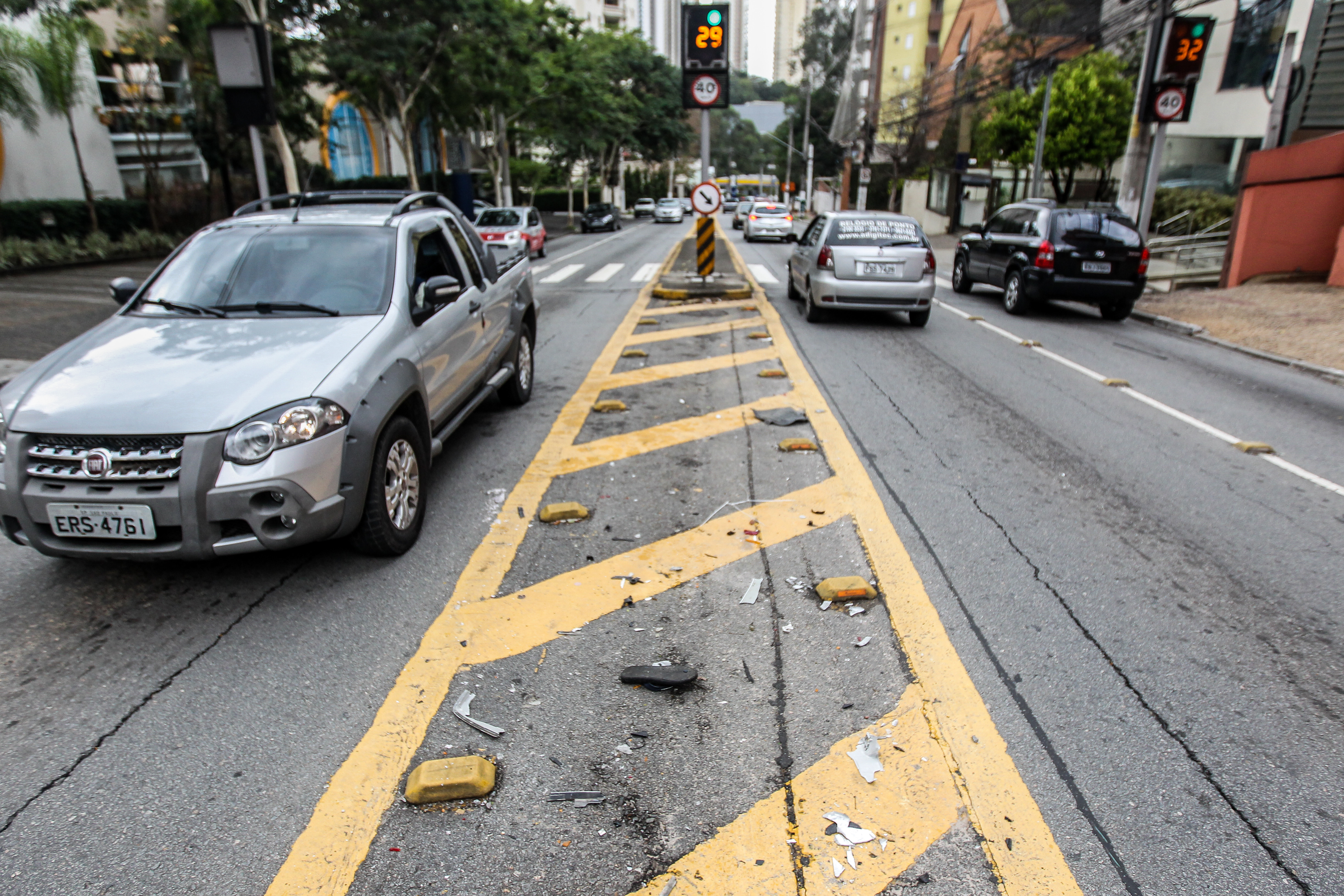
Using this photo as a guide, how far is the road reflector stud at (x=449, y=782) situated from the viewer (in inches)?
109

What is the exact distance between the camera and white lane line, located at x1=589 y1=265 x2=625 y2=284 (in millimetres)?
18594

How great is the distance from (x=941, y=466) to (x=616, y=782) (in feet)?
13.1

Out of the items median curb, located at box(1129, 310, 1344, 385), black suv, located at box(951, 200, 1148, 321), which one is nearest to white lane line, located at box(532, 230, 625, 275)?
black suv, located at box(951, 200, 1148, 321)

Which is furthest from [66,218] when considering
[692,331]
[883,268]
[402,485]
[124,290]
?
[402,485]

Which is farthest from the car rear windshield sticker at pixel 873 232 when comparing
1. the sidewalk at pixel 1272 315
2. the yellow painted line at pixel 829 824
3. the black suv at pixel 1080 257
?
the yellow painted line at pixel 829 824

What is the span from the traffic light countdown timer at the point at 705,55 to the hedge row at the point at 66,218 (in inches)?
676

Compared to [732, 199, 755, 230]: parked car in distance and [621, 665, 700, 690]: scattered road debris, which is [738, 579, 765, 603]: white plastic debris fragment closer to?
[621, 665, 700, 690]: scattered road debris

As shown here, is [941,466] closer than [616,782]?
No

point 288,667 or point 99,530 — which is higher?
point 99,530

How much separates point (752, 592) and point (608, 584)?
0.73 m

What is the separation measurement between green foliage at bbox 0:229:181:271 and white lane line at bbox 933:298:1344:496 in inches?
789

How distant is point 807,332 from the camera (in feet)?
37.0

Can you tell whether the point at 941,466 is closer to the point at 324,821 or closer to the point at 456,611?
the point at 456,611

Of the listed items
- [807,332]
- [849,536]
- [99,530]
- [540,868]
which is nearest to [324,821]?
[540,868]
